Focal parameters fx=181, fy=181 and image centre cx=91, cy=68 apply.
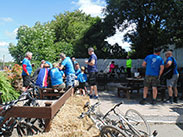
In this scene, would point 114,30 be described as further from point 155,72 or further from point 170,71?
point 155,72

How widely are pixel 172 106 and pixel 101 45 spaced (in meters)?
15.5

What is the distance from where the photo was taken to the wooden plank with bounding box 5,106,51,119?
2.42 metres

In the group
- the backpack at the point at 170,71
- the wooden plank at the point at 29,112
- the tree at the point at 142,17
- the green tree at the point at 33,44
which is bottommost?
the wooden plank at the point at 29,112

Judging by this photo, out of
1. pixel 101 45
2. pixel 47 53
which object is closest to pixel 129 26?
pixel 101 45

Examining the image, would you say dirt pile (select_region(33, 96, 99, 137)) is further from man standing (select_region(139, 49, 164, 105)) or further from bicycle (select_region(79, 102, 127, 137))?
man standing (select_region(139, 49, 164, 105))

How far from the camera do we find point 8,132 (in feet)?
9.60

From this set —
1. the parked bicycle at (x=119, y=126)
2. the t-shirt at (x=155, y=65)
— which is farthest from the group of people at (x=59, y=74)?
the parked bicycle at (x=119, y=126)

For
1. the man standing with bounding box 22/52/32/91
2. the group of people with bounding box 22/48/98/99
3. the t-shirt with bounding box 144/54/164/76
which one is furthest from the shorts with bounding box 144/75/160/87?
the man standing with bounding box 22/52/32/91

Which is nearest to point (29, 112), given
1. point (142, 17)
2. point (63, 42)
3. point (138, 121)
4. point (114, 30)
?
point (138, 121)

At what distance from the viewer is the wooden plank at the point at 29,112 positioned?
2424 mm

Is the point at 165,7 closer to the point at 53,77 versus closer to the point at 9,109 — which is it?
the point at 53,77

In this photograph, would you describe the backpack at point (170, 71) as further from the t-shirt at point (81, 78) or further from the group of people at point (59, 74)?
the t-shirt at point (81, 78)

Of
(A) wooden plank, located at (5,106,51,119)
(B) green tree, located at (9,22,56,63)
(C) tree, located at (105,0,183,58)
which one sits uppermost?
(C) tree, located at (105,0,183,58)

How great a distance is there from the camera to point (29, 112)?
2.48m
